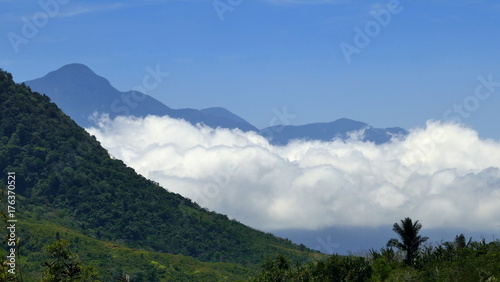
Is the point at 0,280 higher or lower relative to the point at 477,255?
lower

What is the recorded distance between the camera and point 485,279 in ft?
275

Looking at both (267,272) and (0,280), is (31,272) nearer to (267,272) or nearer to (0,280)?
(267,272)

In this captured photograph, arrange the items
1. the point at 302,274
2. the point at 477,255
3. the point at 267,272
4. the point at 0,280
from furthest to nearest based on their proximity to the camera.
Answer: the point at 267,272
the point at 302,274
the point at 477,255
the point at 0,280

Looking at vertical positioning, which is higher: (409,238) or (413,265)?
(409,238)

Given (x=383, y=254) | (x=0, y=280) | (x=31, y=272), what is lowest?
(x=0, y=280)

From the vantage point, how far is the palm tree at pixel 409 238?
104m

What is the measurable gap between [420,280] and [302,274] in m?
30.5

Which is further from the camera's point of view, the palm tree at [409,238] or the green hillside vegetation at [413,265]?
the palm tree at [409,238]

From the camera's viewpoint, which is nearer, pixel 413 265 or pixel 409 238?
pixel 409 238

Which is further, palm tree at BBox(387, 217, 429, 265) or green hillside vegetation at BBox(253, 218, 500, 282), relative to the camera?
palm tree at BBox(387, 217, 429, 265)

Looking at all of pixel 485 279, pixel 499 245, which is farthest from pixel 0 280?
pixel 499 245

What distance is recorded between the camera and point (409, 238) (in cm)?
10525

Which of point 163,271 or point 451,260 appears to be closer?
point 451,260

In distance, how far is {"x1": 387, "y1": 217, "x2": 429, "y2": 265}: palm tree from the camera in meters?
104
